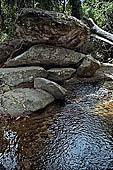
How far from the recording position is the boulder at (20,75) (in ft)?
18.7

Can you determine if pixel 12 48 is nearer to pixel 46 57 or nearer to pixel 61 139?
pixel 46 57

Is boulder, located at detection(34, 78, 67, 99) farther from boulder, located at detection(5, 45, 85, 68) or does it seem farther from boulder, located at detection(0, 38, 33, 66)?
boulder, located at detection(0, 38, 33, 66)

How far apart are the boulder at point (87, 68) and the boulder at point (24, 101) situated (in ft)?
7.03

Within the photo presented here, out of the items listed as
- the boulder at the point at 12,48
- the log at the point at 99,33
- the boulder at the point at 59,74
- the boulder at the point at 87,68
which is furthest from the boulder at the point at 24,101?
the log at the point at 99,33

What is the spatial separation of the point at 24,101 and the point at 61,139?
152 centimetres

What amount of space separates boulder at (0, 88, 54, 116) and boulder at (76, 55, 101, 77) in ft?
7.03

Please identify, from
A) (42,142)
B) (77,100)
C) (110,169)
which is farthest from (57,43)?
(110,169)

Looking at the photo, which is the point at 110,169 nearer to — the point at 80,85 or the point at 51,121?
the point at 51,121

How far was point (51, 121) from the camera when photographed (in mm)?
4355

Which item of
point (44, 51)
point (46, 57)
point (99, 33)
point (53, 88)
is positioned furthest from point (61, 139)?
point (99, 33)

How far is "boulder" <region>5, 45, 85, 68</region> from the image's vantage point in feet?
22.3

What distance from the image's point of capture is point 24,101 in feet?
15.9

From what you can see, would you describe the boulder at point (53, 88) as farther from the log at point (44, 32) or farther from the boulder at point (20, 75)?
the log at point (44, 32)

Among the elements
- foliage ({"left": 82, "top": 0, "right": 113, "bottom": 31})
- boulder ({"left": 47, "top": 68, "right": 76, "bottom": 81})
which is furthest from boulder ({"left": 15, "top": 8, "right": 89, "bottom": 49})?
foliage ({"left": 82, "top": 0, "right": 113, "bottom": 31})
